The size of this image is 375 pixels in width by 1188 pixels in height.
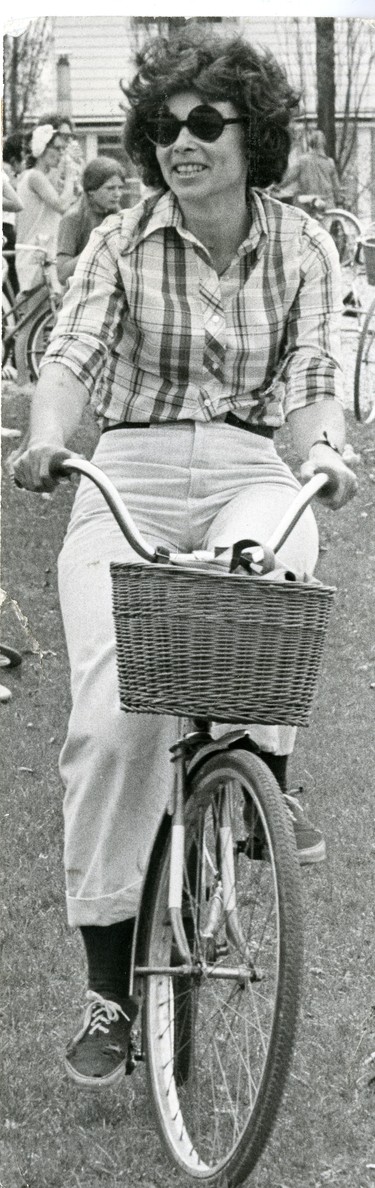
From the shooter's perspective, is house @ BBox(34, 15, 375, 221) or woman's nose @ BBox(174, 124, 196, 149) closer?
woman's nose @ BBox(174, 124, 196, 149)

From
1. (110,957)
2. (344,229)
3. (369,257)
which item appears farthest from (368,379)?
(110,957)

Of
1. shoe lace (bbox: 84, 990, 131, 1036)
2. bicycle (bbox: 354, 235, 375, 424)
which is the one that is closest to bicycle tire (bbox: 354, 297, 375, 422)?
bicycle (bbox: 354, 235, 375, 424)

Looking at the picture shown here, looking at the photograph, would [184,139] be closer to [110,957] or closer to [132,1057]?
[110,957]

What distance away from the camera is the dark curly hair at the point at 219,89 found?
2.76 metres

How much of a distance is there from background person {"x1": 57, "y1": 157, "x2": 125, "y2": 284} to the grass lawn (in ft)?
1.19

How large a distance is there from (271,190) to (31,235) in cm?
68

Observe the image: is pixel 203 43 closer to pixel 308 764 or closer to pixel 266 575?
pixel 266 575

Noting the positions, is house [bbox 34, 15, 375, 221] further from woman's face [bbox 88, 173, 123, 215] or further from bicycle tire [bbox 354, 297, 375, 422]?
bicycle tire [bbox 354, 297, 375, 422]

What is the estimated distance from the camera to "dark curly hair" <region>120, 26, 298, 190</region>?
276cm

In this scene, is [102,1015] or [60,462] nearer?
[60,462]

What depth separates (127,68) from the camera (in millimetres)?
3014

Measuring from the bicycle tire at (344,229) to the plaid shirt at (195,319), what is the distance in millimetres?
387

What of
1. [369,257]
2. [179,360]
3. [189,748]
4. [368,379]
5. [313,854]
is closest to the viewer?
[189,748]

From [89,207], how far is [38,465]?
86 centimetres
